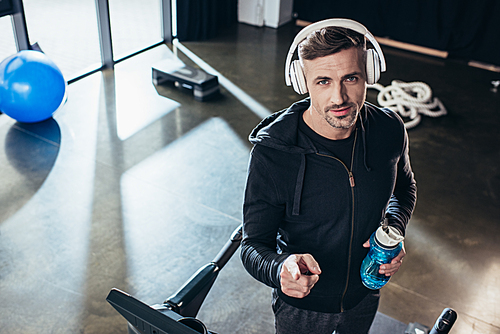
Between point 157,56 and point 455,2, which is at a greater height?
point 455,2

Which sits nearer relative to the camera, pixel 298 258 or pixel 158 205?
pixel 298 258

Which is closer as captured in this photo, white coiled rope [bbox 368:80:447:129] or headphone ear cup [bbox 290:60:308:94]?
headphone ear cup [bbox 290:60:308:94]

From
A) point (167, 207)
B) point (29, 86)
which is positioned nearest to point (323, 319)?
point (167, 207)

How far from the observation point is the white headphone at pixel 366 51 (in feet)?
4.31

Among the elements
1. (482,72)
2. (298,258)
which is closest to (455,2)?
(482,72)

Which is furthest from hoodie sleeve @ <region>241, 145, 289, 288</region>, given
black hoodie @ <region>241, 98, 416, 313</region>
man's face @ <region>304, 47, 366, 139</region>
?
man's face @ <region>304, 47, 366, 139</region>

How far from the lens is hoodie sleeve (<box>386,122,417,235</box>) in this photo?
1580 millimetres

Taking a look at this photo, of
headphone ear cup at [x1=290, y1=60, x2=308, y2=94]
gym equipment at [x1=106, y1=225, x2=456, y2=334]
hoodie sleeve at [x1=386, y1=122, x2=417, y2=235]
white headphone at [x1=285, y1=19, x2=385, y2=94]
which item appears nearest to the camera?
gym equipment at [x1=106, y1=225, x2=456, y2=334]

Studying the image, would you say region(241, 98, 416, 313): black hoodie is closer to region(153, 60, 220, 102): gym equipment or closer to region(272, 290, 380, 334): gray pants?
region(272, 290, 380, 334): gray pants

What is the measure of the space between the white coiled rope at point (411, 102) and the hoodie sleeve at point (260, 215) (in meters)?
3.30

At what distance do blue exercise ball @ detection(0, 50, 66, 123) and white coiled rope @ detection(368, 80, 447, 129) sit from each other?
301 centimetres

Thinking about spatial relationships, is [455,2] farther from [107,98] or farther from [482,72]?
[107,98]

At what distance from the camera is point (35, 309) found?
247 centimetres

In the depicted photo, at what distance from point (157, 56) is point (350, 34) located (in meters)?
4.52
